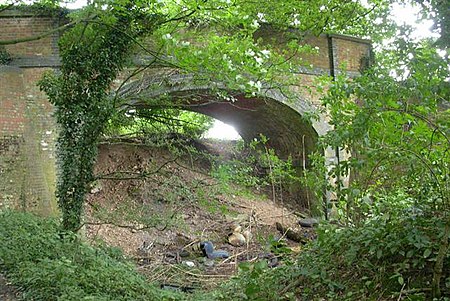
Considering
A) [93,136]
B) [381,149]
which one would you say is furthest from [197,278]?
[381,149]

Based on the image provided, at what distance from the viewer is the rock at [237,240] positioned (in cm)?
1078

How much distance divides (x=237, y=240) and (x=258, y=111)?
422 centimetres

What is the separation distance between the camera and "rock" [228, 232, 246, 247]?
10781 mm

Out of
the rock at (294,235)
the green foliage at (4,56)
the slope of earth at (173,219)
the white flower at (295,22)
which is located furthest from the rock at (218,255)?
the green foliage at (4,56)

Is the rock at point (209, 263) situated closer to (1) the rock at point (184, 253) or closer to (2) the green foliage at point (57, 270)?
(1) the rock at point (184, 253)

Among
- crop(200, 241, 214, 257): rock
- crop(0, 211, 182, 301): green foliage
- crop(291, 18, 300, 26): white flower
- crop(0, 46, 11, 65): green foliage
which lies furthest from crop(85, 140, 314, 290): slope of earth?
crop(291, 18, 300, 26): white flower

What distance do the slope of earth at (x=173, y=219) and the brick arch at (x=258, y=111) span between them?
1.28 m

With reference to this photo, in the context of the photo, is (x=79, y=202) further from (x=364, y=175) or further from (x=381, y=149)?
(x=381, y=149)

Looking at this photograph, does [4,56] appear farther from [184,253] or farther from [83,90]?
[184,253]

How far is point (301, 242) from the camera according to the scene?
11.0 meters

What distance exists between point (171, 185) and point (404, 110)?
662 cm

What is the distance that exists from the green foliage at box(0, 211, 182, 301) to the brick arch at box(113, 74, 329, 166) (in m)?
3.28

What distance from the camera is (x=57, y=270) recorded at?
15.7 ft

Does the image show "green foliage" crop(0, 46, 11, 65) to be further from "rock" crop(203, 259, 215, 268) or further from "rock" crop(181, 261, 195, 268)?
"rock" crop(203, 259, 215, 268)
